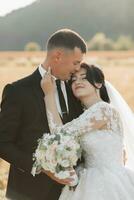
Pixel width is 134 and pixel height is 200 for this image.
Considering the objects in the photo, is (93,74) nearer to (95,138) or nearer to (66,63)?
(66,63)

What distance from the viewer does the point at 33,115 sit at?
18.7 feet

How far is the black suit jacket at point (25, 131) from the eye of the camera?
5.63 metres

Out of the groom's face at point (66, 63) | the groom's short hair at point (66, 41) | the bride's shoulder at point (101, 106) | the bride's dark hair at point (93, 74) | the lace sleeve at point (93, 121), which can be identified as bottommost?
the lace sleeve at point (93, 121)

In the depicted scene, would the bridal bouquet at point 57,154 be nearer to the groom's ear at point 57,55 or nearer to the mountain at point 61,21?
the groom's ear at point 57,55

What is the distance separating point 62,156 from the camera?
18.0 feet

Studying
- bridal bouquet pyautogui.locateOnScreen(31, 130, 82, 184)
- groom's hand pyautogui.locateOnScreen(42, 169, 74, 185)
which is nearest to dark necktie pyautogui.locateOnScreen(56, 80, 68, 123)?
bridal bouquet pyautogui.locateOnScreen(31, 130, 82, 184)

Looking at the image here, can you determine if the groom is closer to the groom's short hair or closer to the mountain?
the groom's short hair

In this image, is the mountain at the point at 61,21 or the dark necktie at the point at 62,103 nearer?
the dark necktie at the point at 62,103

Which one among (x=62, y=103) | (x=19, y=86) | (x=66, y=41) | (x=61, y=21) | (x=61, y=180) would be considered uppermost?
(x=66, y=41)

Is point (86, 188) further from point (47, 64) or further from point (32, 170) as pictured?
point (47, 64)

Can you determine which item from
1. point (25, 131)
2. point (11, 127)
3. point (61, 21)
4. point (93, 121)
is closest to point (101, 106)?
point (93, 121)

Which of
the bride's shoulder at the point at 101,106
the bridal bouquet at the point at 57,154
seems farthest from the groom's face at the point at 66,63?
the bridal bouquet at the point at 57,154

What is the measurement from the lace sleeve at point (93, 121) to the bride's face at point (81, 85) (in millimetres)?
144

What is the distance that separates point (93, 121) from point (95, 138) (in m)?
0.16
